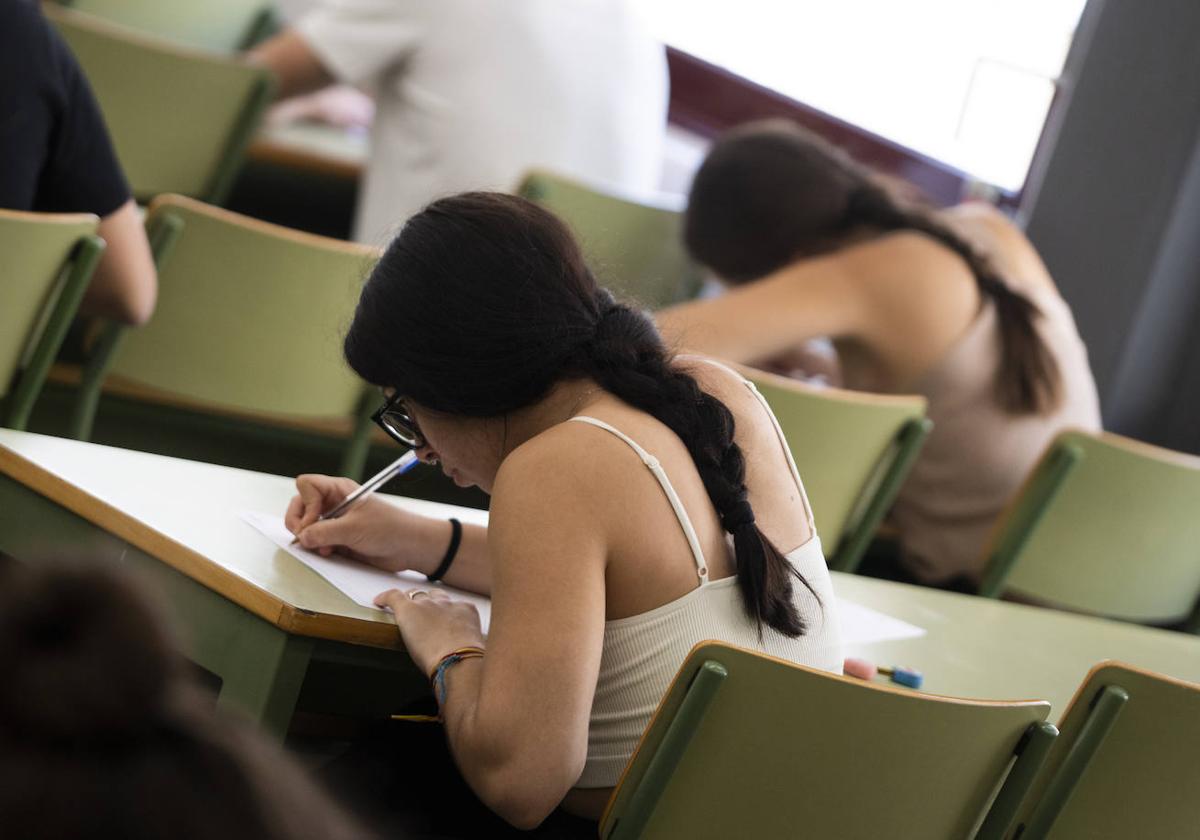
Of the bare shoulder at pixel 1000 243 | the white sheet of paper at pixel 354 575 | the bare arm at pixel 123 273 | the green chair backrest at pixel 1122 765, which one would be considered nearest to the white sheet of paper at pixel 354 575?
the white sheet of paper at pixel 354 575

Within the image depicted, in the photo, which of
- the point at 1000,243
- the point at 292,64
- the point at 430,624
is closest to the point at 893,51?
the point at 1000,243

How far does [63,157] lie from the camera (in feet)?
7.69

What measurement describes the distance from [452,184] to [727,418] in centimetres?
220

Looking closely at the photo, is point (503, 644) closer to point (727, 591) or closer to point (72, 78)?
point (727, 591)

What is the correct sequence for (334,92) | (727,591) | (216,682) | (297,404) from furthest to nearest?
(334,92) < (297,404) < (216,682) < (727,591)

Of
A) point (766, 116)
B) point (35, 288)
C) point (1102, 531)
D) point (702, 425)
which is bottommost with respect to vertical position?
point (1102, 531)

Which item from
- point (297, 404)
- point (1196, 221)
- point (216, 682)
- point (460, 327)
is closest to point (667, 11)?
point (1196, 221)

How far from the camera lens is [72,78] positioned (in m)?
2.29

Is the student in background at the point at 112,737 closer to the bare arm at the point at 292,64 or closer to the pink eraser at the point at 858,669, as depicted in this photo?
the pink eraser at the point at 858,669

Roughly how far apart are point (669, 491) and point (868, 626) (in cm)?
64

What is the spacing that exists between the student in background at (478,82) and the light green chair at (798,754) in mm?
2262

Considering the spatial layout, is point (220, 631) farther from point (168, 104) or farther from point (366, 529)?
point (168, 104)

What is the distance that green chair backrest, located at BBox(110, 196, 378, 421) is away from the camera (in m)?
2.55

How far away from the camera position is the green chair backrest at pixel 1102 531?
2.86 metres
